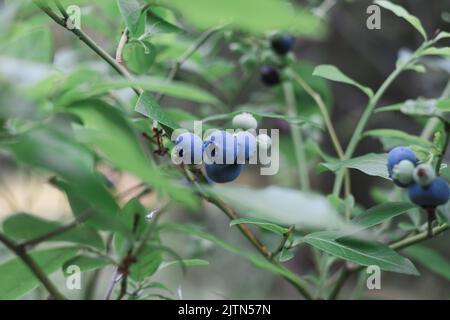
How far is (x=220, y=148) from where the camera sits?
1.84 ft

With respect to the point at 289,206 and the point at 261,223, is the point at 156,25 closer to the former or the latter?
the point at 261,223

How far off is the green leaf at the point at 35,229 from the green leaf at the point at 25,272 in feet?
0.25

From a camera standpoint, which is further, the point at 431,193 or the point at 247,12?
the point at 431,193

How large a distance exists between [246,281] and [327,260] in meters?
1.45

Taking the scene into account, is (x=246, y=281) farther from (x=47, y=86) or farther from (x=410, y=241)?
(x=47, y=86)

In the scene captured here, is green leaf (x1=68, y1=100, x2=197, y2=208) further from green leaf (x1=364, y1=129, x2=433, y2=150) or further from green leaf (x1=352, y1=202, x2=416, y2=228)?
green leaf (x1=364, y1=129, x2=433, y2=150)

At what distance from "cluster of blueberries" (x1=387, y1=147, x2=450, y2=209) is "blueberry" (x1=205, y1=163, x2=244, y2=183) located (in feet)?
0.50

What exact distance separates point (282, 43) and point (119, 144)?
2.35ft

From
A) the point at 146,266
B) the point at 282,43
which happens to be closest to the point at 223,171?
the point at 146,266

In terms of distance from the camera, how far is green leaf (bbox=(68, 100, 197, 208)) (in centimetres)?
36

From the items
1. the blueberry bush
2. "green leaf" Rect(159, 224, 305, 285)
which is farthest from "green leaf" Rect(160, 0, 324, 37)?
"green leaf" Rect(159, 224, 305, 285)

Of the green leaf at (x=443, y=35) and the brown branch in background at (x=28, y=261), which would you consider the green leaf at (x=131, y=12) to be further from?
the green leaf at (x=443, y=35)

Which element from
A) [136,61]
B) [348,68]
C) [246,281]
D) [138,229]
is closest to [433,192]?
[138,229]
